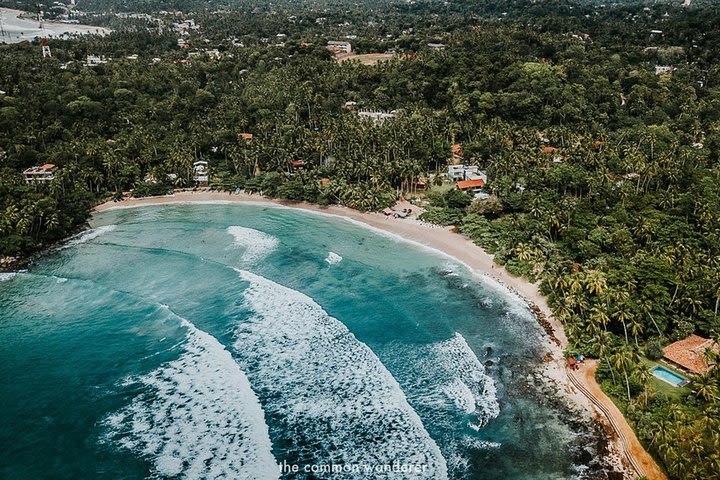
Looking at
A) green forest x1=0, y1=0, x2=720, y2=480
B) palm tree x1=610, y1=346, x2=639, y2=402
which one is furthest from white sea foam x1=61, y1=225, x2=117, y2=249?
palm tree x1=610, y1=346, x2=639, y2=402

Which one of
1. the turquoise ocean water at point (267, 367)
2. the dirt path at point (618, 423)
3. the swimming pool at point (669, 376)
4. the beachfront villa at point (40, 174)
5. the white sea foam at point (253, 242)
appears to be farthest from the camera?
the beachfront villa at point (40, 174)

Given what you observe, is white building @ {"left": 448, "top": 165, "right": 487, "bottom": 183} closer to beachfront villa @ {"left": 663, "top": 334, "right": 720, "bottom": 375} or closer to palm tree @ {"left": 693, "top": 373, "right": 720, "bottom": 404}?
beachfront villa @ {"left": 663, "top": 334, "right": 720, "bottom": 375}

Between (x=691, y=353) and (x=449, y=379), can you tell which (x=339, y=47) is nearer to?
(x=449, y=379)

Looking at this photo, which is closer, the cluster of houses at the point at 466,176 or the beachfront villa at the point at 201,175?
the cluster of houses at the point at 466,176

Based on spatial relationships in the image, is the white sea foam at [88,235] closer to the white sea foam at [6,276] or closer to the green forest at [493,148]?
the green forest at [493,148]

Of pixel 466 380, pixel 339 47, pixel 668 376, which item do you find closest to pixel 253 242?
pixel 466 380

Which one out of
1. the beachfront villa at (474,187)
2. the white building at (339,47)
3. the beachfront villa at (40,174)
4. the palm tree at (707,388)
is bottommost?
the beachfront villa at (40,174)

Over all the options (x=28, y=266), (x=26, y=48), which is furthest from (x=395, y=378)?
(x=26, y=48)

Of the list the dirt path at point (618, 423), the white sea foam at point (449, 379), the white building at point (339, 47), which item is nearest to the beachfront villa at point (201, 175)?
the white sea foam at point (449, 379)
